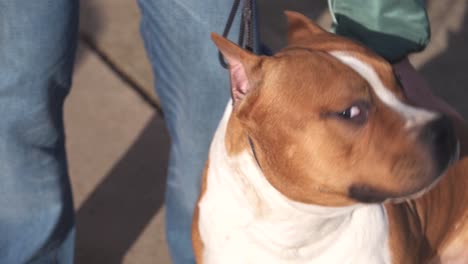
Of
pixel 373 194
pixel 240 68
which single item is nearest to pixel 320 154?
pixel 373 194

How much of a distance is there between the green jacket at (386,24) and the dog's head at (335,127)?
1.73ft

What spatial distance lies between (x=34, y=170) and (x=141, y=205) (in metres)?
1.03

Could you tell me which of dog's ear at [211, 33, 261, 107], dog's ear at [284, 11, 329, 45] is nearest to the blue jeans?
dog's ear at [284, 11, 329, 45]

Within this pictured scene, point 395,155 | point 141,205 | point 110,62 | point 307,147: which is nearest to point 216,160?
point 307,147

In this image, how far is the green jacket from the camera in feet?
10.7

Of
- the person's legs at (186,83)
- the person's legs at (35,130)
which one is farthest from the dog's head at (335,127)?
the person's legs at (35,130)

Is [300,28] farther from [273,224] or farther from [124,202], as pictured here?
[124,202]

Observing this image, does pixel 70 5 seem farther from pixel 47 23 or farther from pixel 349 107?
pixel 349 107

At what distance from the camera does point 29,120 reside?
3.27 m

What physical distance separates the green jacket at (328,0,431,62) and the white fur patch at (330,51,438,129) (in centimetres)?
52

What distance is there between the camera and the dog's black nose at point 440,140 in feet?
8.93

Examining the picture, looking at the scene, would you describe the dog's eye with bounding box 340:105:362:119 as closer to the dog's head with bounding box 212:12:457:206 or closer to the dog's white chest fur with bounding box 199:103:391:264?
the dog's head with bounding box 212:12:457:206

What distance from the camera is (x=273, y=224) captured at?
299 cm

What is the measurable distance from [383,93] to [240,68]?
1.49 ft
